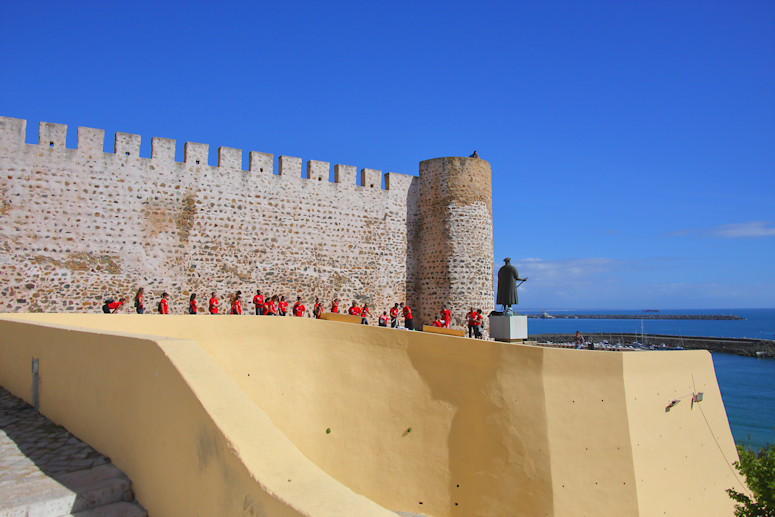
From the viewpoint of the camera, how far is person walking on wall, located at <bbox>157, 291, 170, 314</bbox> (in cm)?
1160

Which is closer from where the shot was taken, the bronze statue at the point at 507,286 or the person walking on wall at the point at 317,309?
the bronze statue at the point at 507,286

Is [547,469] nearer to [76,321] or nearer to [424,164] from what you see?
[76,321]

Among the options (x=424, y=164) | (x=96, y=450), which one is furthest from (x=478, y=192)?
(x=96, y=450)

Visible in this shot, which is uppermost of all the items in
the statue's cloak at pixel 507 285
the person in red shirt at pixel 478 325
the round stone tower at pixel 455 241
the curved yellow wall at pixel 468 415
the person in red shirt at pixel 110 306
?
the round stone tower at pixel 455 241

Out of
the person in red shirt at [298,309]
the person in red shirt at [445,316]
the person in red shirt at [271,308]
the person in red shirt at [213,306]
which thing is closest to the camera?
the person in red shirt at [213,306]

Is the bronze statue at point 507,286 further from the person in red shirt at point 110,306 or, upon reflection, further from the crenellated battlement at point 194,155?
the person in red shirt at point 110,306

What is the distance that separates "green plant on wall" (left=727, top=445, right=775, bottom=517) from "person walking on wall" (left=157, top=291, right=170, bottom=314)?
11.4 m

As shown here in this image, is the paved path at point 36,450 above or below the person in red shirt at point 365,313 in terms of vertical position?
below

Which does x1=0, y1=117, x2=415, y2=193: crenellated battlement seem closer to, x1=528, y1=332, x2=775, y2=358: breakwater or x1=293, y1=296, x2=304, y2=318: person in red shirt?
x1=293, y1=296, x2=304, y2=318: person in red shirt

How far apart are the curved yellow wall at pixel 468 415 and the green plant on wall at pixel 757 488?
0.42 m

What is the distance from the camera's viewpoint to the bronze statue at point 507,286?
9992mm

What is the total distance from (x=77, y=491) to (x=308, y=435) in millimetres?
5025

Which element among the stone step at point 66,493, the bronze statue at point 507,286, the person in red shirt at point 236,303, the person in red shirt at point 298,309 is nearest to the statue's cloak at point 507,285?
the bronze statue at point 507,286

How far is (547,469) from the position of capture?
22.7 feet
